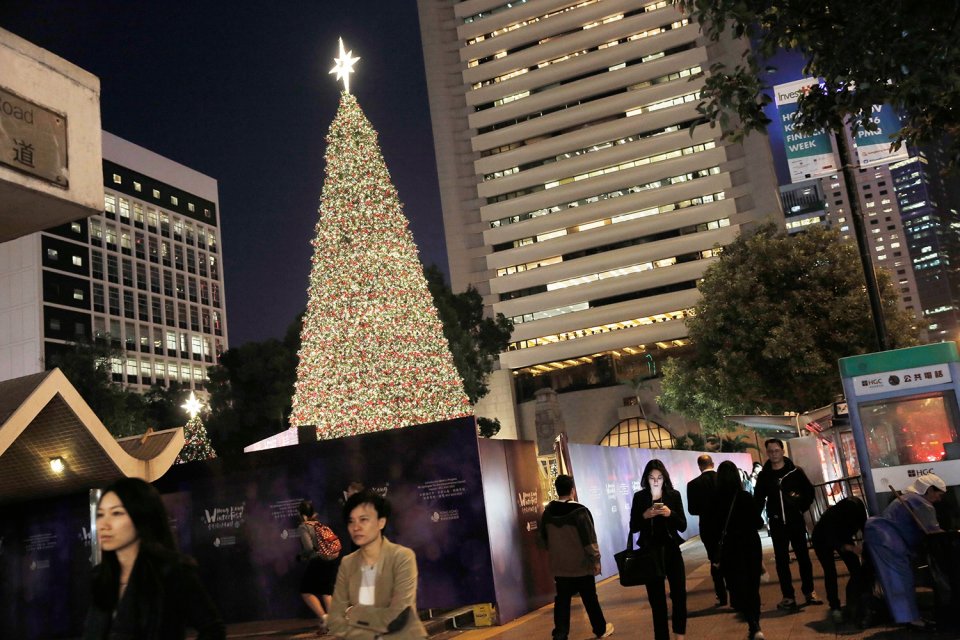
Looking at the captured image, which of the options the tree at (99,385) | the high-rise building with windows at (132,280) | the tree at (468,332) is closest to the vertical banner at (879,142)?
the tree at (468,332)

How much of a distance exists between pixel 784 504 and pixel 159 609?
24.1ft

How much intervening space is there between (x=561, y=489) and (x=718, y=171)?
2430 inches

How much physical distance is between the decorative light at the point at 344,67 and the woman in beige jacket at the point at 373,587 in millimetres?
20883

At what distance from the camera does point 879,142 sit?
11.9m

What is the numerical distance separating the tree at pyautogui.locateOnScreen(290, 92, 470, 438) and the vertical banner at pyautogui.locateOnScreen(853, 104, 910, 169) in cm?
1216

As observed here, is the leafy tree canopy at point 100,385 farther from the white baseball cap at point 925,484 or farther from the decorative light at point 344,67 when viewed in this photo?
the white baseball cap at point 925,484

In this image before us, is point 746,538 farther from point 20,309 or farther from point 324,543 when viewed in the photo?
point 20,309

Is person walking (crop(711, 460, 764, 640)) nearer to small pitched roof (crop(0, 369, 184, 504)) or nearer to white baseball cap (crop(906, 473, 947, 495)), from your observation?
white baseball cap (crop(906, 473, 947, 495))

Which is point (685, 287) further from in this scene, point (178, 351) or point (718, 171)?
point (178, 351)

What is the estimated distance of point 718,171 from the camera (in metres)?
65.9

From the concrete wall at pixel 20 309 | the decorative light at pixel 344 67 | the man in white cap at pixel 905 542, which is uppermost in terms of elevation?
the concrete wall at pixel 20 309

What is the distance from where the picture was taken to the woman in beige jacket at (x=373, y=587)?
12.6 ft

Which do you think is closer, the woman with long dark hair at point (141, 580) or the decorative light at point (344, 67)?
the woman with long dark hair at point (141, 580)

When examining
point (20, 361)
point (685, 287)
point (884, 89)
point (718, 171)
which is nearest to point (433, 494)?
point (884, 89)
